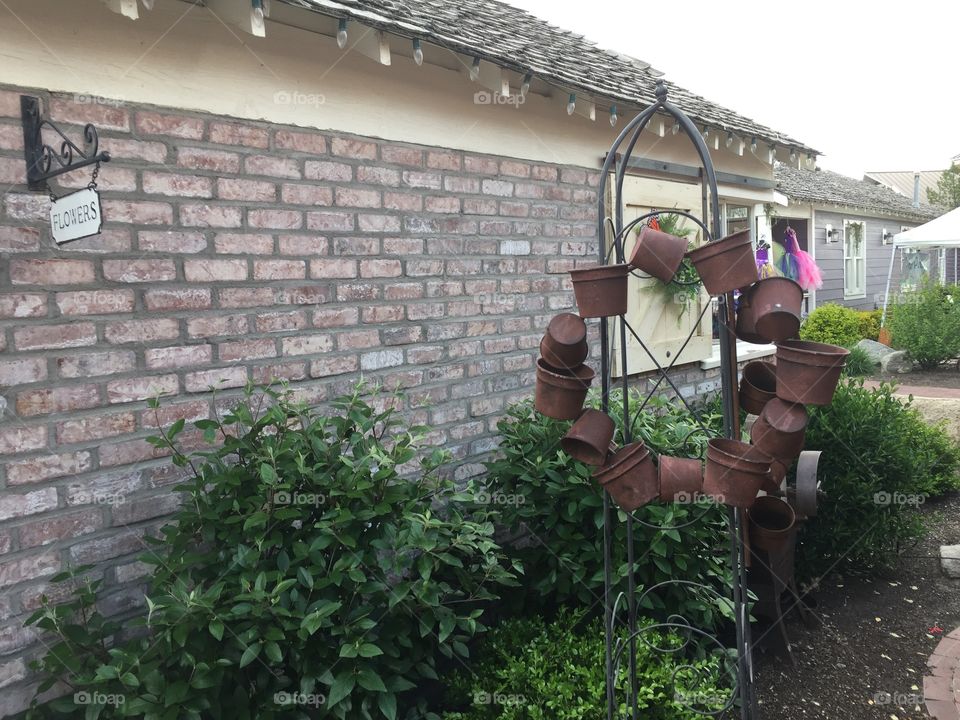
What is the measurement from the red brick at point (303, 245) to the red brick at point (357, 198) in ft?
0.75


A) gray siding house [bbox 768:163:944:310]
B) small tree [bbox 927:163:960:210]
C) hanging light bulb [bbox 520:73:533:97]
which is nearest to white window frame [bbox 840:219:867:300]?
gray siding house [bbox 768:163:944:310]

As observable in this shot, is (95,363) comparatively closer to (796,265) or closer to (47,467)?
(47,467)

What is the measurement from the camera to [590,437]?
2.32 metres

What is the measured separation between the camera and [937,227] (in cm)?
1227

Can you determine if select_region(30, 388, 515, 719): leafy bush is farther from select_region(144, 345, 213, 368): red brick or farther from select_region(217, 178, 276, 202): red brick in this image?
select_region(217, 178, 276, 202): red brick

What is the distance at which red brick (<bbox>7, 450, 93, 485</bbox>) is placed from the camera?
2369 mm

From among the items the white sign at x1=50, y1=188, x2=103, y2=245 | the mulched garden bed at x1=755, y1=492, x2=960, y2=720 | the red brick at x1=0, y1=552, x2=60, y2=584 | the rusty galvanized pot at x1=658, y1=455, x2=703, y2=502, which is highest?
the white sign at x1=50, y1=188, x2=103, y2=245

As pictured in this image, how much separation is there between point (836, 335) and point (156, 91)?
11834mm

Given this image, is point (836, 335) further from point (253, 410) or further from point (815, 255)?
point (253, 410)

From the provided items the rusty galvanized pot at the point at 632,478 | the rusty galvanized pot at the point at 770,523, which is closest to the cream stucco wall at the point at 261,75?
the rusty galvanized pot at the point at 632,478

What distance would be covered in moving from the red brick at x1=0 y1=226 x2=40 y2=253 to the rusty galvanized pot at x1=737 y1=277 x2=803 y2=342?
240 centimetres

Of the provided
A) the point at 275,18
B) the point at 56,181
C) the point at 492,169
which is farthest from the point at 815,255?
the point at 56,181

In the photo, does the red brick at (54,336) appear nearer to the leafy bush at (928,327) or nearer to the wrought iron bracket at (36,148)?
the wrought iron bracket at (36,148)

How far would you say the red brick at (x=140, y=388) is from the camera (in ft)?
8.60
